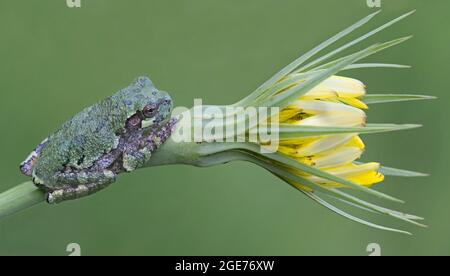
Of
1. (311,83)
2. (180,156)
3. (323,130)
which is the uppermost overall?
(311,83)

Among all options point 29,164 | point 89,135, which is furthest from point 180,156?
point 29,164

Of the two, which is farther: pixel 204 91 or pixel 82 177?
pixel 204 91

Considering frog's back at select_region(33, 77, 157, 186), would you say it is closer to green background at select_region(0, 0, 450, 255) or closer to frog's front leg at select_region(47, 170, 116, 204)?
frog's front leg at select_region(47, 170, 116, 204)

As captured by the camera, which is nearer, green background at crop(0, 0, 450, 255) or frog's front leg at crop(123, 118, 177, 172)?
frog's front leg at crop(123, 118, 177, 172)

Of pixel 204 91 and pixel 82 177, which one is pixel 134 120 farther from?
pixel 204 91

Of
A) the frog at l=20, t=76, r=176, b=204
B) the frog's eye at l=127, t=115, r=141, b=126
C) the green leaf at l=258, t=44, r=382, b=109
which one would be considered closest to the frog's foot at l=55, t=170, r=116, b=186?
the frog at l=20, t=76, r=176, b=204

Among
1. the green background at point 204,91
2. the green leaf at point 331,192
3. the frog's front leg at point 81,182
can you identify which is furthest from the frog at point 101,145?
the green background at point 204,91

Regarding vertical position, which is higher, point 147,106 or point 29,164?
point 147,106
